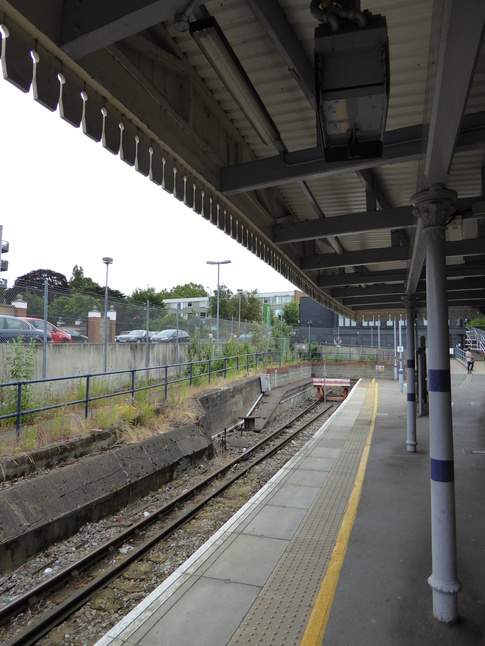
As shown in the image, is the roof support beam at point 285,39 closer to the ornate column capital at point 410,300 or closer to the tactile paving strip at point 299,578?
the tactile paving strip at point 299,578

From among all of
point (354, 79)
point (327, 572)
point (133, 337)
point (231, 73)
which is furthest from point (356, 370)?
point (354, 79)

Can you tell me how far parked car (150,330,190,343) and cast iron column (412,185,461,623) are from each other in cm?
1493

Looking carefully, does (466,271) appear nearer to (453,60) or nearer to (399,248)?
(399,248)

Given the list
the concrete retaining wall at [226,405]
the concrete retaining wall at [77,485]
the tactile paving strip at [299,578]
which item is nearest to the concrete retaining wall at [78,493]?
the concrete retaining wall at [77,485]

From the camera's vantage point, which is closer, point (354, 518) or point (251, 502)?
point (354, 518)

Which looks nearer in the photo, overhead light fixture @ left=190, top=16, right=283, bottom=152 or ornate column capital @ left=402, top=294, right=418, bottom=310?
overhead light fixture @ left=190, top=16, right=283, bottom=152

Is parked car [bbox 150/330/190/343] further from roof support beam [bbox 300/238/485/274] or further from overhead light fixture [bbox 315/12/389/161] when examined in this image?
overhead light fixture [bbox 315/12/389/161]

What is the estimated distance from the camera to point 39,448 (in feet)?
23.5

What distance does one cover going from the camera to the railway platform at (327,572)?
3.32 m

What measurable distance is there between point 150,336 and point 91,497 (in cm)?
1068

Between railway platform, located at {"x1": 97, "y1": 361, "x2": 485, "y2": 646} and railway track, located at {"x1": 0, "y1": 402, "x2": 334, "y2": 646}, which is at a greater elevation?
railway platform, located at {"x1": 97, "y1": 361, "x2": 485, "y2": 646}

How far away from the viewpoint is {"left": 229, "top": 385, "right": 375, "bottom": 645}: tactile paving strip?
3.35 m

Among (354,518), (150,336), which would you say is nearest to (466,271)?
(354,518)

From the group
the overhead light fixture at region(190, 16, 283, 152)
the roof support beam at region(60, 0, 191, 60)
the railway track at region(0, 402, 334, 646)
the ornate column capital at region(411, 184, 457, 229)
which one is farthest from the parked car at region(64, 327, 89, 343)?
the ornate column capital at region(411, 184, 457, 229)
